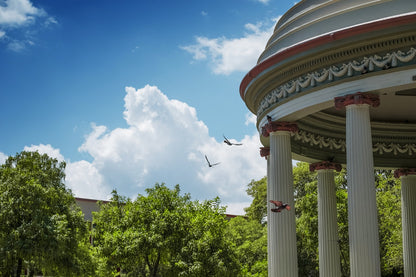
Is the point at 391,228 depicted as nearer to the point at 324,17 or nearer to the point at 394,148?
the point at 394,148

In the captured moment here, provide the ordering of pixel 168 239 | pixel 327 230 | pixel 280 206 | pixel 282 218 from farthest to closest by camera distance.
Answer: pixel 168 239 → pixel 327 230 → pixel 282 218 → pixel 280 206

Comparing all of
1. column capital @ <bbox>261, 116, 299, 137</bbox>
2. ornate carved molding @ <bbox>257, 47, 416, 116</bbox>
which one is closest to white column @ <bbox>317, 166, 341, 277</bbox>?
column capital @ <bbox>261, 116, 299, 137</bbox>

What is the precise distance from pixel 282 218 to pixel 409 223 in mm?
11785

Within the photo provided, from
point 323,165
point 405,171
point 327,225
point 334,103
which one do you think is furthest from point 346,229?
point 334,103

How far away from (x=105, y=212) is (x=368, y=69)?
4489cm

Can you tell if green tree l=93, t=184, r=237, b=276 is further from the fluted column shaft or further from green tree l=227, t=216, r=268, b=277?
the fluted column shaft

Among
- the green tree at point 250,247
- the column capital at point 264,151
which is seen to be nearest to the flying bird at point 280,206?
the column capital at point 264,151

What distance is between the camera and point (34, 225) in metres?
32.4

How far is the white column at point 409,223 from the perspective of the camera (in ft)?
102

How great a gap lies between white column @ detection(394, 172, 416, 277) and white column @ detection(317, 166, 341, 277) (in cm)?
469

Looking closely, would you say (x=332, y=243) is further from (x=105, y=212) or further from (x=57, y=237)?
(x=105, y=212)

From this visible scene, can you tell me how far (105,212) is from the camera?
60.2 m

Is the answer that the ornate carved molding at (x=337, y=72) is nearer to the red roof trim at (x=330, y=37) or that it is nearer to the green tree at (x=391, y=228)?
the red roof trim at (x=330, y=37)

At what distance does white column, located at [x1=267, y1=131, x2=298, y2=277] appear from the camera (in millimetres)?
23344
